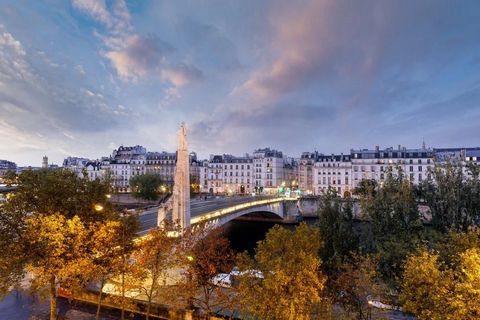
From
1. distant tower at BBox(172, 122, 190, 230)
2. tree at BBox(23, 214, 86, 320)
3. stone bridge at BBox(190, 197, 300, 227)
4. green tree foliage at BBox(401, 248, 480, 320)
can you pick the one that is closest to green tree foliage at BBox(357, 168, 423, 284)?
green tree foliage at BBox(401, 248, 480, 320)

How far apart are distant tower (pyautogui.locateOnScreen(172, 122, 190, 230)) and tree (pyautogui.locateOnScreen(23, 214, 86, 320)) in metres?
12.2

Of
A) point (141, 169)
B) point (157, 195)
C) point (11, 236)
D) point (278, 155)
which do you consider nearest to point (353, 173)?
point (278, 155)

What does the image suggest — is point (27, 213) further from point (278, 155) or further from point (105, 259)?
point (278, 155)

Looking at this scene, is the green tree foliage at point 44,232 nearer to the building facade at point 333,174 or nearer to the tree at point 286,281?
the tree at point 286,281

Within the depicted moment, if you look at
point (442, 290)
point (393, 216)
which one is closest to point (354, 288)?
point (442, 290)

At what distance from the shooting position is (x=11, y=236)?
778 inches

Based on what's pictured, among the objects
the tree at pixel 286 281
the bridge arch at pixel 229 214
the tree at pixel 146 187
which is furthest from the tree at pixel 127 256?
the tree at pixel 146 187

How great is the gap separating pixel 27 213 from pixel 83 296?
11.5m

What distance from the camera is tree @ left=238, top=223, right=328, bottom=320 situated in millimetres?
15789

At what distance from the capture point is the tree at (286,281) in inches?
622

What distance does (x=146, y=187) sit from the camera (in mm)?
89250

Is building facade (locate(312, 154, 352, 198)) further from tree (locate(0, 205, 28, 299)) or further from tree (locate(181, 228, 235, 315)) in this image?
A: tree (locate(0, 205, 28, 299))

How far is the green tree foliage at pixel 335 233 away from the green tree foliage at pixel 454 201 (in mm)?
8604

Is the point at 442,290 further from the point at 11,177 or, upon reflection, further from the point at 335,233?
the point at 11,177
